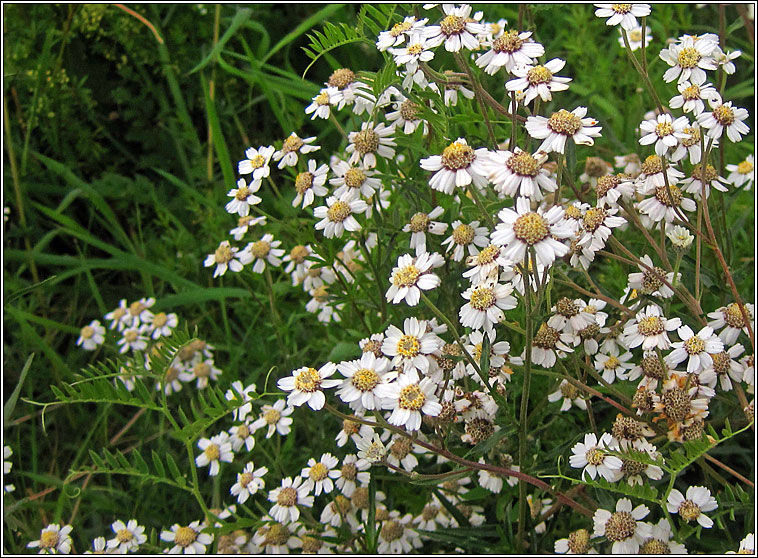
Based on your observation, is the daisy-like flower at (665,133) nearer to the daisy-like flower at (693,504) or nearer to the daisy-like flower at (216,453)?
the daisy-like flower at (693,504)

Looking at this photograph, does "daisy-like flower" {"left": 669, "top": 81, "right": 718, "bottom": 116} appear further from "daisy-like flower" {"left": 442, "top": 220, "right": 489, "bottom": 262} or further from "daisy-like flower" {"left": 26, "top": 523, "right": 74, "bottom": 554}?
"daisy-like flower" {"left": 26, "top": 523, "right": 74, "bottom": 554}

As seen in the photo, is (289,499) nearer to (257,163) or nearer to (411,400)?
(411,400)

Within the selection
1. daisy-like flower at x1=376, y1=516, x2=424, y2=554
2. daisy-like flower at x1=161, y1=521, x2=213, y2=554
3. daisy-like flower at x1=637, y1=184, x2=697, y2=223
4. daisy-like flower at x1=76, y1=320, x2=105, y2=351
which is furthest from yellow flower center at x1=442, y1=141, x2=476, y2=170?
daisy-like flower at x1=76, y1=320, x2=105, y2=351

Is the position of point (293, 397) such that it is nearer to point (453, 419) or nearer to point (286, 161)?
point (453, 419)

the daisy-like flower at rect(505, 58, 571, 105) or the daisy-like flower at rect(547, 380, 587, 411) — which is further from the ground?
the daisy-like flower at rect(505, 58, 571, 105)

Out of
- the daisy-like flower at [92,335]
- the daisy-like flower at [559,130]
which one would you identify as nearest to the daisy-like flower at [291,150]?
the daisy-like flower at [559,130]

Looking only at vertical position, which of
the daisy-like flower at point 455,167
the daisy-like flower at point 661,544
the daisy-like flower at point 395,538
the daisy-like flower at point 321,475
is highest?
the daisy-like flower at point 455,167
